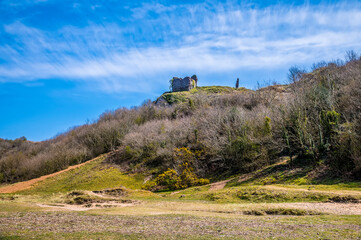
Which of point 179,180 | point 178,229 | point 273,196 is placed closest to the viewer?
point 178,229

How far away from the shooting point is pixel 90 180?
139ft

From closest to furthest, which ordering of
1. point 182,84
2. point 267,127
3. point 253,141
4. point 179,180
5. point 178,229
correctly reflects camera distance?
point 178,229
point 267,127
point 253,141
point 179,180
point 182,84

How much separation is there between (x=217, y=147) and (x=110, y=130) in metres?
37.4

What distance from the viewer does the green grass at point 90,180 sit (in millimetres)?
39844

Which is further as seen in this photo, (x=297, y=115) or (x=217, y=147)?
(x=217, y=147)

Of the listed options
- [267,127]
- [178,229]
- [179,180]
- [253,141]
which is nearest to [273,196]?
[178,229]

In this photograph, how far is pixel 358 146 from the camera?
2242 cm

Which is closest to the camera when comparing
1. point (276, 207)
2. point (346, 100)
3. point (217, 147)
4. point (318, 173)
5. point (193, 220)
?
point (193, 220)

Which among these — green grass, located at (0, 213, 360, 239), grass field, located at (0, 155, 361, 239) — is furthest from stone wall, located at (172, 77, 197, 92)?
green grass, located at (0, 213, 360, 239)

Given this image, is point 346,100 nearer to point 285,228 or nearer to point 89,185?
point 285,228

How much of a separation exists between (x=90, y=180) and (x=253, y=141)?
2763 centimetres

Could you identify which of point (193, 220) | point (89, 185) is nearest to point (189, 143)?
point (89, 185)

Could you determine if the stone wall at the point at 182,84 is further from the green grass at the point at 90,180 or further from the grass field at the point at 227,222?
the grass field at the point at 227,222

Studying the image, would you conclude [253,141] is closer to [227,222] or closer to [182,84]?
[227,222]
